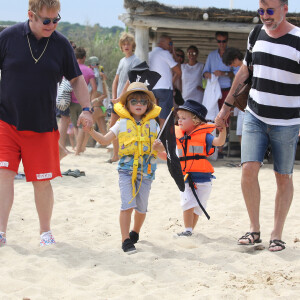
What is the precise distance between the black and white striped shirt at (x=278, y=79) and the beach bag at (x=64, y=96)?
19.9ft

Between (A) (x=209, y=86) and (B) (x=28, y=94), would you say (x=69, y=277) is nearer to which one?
(B) (x=28, y=94)

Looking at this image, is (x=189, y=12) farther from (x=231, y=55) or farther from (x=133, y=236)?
(x=133, y=236)

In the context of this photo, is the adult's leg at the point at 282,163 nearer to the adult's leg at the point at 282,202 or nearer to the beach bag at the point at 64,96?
the adult's leg at the point at 282,202

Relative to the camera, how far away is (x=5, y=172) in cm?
434

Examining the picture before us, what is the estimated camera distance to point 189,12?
998 centimetres

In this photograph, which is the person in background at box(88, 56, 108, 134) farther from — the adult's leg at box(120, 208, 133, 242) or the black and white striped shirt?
the black and white striped shirt

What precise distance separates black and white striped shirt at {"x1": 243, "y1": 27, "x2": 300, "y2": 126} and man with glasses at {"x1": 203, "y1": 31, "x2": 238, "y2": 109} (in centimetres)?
573

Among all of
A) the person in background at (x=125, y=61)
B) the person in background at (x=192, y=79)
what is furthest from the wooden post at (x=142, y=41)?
the person in background at (x=192, y=79)

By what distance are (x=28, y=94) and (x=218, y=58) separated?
21.2 feet

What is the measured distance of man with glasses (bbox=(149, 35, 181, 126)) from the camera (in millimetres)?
9586

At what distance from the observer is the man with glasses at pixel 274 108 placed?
4.26 m

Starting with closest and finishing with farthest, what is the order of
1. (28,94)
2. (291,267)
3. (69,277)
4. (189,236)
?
1. (69,277)
2. (291,267)
3. (28,94)
4. (189,236)

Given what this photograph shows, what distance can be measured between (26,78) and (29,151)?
0.60 meters

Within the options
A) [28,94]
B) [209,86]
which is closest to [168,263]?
[28,94]
